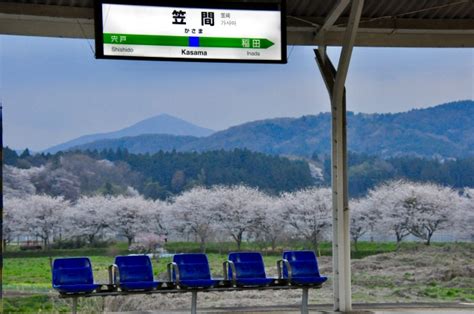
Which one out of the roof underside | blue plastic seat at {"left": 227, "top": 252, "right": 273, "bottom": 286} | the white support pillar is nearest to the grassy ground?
the white support pillar

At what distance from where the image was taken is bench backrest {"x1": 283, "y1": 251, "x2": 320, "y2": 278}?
10.9 m

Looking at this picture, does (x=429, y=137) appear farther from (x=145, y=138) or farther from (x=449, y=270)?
(x=145, y=138)

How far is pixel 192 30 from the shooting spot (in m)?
9.94

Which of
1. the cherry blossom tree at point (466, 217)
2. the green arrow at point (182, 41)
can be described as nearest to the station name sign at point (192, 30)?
the green arrow at point (182, 41)

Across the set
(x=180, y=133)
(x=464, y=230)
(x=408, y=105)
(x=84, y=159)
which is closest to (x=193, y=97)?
(x=180, y=133)

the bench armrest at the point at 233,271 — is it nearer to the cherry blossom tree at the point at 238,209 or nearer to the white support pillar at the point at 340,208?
the white support pillar at the point at 340,208

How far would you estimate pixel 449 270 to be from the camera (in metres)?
15.5

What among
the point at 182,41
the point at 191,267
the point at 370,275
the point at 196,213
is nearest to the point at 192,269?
the point at 191,267

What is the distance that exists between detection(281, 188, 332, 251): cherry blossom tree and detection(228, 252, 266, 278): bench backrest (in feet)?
12.8

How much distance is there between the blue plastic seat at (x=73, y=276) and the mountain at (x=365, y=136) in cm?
527

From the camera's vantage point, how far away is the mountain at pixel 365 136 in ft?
51.4

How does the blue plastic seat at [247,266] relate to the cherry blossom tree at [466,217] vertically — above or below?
below

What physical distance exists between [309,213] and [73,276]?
19.5 feet

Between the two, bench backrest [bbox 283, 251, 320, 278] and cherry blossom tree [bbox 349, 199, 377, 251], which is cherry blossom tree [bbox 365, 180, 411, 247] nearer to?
cherry blossom tree [bbox 349, 199, 377, 251]
